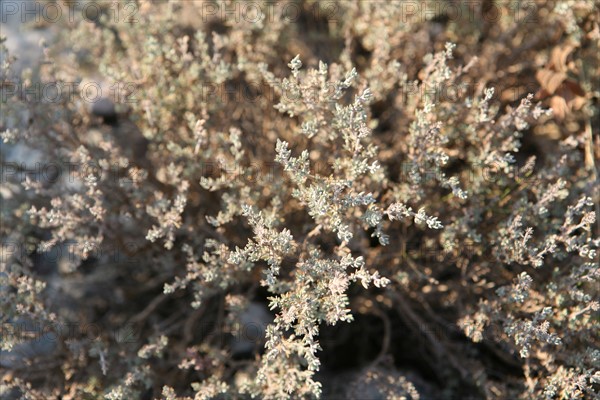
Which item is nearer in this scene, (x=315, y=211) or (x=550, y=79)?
(x=315, y=211)

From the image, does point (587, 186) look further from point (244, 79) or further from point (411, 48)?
point (244, 79)

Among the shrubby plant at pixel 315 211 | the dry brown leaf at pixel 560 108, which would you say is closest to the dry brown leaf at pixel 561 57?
the shrubby plant at pixel 315 211

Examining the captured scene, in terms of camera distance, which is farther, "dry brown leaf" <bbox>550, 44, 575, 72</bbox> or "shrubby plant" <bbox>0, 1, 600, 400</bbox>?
"dry brown leaf" <bbox>550, 44, 575, 72</bbox>

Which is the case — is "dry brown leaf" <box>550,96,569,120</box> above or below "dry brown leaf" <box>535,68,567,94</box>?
below

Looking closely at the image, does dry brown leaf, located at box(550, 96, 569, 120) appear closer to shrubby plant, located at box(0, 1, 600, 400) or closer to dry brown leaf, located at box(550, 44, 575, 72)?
shrubby plant, located at box(0, 1, 600, 400)

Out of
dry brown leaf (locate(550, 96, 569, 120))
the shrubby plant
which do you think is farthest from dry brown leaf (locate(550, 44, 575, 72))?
dry brown leaf (locate(550, 96, 569, 120))

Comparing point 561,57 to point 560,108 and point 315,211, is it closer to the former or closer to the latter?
point 560,108

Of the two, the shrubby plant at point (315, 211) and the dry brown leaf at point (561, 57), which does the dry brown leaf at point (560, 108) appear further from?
the dry brown leaf at point (561, 57)

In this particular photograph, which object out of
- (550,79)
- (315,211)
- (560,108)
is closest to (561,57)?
(550,79)

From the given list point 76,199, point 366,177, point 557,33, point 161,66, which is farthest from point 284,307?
point 557,33
